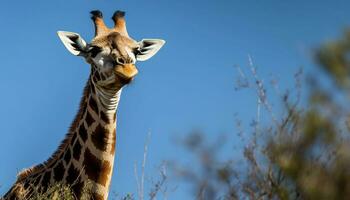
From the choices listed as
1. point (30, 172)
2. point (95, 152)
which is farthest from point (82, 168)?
point (30, 172)

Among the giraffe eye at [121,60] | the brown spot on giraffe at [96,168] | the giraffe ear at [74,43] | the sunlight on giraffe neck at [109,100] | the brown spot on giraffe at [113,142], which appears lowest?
the brown spot on giraffe at [96,168]

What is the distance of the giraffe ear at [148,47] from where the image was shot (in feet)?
33.2

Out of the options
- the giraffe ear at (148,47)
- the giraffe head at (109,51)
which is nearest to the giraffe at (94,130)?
the giraffe head at (109,51)

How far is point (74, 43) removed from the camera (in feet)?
31.2

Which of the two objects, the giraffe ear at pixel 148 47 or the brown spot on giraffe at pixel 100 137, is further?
the giraffe ear at pixel 148 47

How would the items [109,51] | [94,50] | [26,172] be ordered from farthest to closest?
1. [26,172]
2. [94,50]
3. [109,51]

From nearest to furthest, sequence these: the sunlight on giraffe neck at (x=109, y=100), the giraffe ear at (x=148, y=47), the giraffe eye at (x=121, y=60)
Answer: the giraffe eye at (x=121, y=60), the sunlight on giraffe neck at (x=109, y=100), the giraffe ear at (x=148, y=47)

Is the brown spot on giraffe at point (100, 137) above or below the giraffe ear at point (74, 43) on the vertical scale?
below

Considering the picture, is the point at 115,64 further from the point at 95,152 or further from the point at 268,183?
the point at 268,183

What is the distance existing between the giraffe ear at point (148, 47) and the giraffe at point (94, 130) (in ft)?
2.40

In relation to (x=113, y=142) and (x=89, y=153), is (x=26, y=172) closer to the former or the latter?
(x=89, y=153)

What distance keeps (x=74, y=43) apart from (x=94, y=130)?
4.15 feet

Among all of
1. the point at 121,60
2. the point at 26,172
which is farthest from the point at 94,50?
the point at 26,172

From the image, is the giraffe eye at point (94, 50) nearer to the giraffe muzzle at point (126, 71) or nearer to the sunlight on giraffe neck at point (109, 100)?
the sunlight on giraffe neck at point (109, 100)
